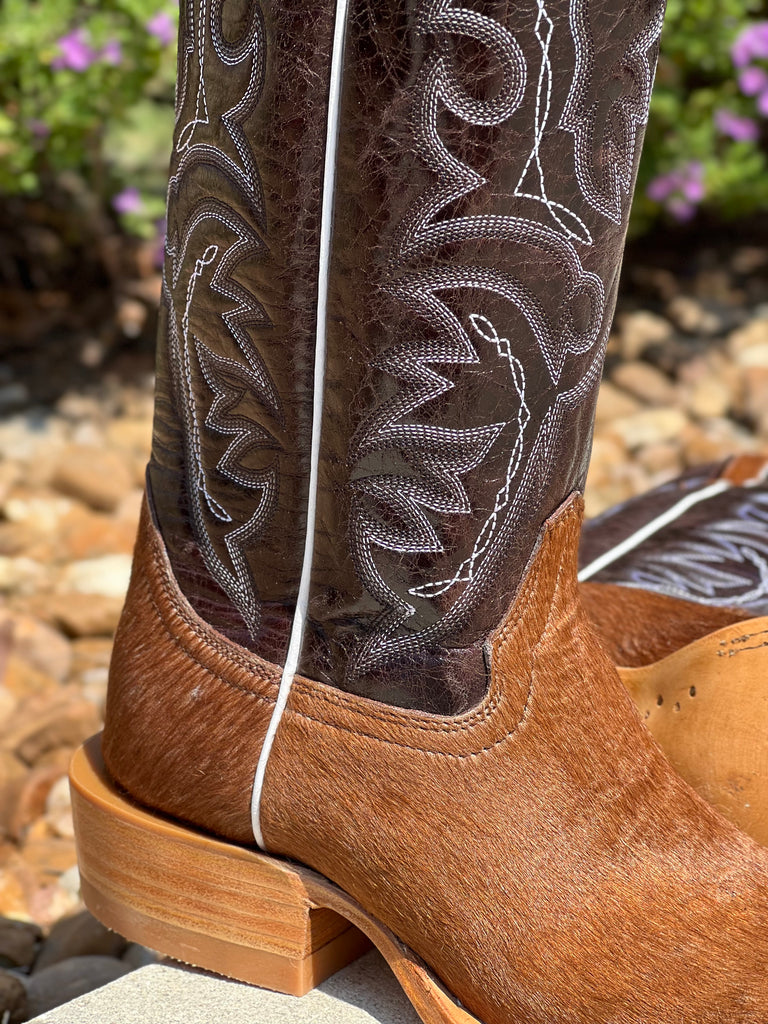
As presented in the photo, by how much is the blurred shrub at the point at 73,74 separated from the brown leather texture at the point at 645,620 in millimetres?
2250

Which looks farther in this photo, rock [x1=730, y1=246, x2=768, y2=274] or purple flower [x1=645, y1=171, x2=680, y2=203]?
rock [x1=730, y1=246, x2=768, y2=274]

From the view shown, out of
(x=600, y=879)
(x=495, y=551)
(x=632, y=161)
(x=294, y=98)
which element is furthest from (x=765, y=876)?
(x=294, y=98)

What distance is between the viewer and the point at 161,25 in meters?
3.00

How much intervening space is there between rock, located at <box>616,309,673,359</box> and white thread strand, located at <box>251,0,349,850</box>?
10.7 feet

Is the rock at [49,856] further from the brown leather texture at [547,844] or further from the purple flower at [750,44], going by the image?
the purple flower at [750,44]

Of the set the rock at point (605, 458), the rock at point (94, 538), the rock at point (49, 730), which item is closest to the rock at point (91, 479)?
the rock at point (94, 538)

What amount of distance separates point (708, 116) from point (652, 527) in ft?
9.24

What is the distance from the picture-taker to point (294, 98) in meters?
0.93

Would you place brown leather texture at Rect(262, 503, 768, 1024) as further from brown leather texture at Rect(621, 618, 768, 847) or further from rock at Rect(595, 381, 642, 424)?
rock at Rect(595, 381, 642, 424)

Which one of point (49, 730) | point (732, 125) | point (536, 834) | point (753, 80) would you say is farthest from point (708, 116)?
point (536, 834)

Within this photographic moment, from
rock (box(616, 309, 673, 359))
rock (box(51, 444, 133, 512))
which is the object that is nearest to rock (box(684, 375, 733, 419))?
rock (box(616, 309, 673, 359))

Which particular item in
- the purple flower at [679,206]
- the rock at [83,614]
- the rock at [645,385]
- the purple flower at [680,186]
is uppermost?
the purple flower at [680,186]

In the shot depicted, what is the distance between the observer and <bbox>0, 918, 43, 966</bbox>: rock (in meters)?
1.51

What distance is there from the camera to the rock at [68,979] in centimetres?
139
